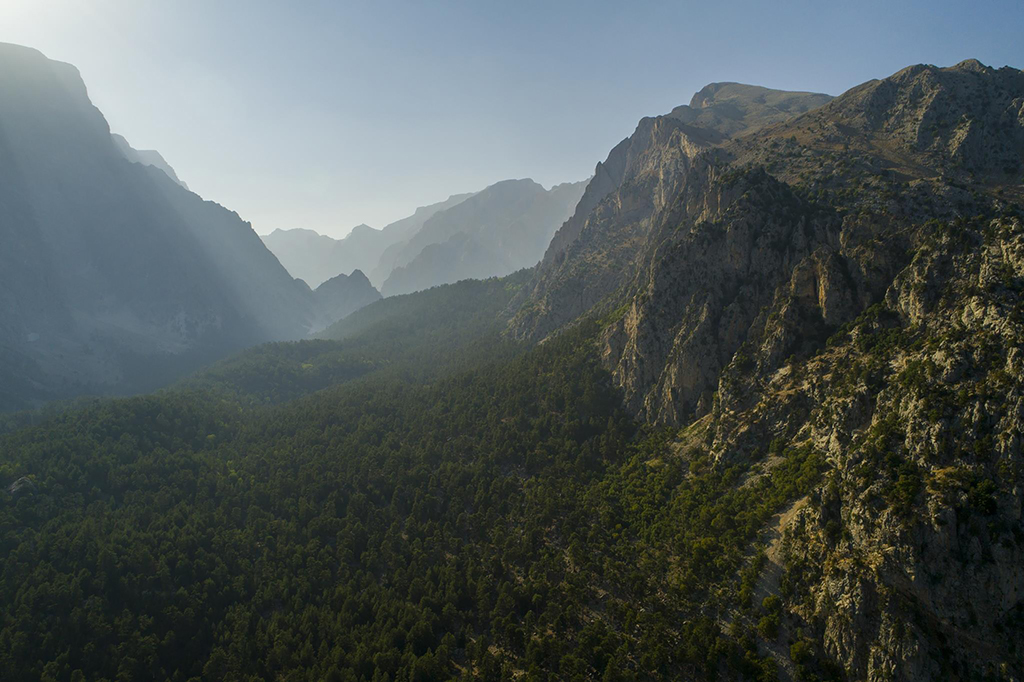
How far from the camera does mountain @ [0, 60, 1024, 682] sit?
162 ft

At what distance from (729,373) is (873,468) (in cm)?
3472

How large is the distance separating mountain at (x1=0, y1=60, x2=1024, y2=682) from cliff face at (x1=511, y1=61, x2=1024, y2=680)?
368 mm

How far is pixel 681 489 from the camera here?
8200 cm

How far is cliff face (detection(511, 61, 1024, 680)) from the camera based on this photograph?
4528 cm

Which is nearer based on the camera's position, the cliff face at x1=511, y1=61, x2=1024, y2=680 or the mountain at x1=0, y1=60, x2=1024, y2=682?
the cliff face at x1=511, y1=61, x2=1024, y2=680

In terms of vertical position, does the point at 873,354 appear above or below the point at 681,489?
above

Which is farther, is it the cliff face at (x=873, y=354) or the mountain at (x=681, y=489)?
the mountain at (x=681, y=489)

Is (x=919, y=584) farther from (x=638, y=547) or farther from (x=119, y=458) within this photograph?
(x=119, y=458)

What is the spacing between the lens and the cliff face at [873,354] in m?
45.3

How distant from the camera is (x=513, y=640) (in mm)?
64750

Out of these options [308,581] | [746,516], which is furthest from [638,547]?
[308,581]

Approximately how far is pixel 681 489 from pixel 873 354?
115 ft

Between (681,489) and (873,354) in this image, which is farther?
(681,489)

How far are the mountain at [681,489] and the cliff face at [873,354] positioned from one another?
0.37m
